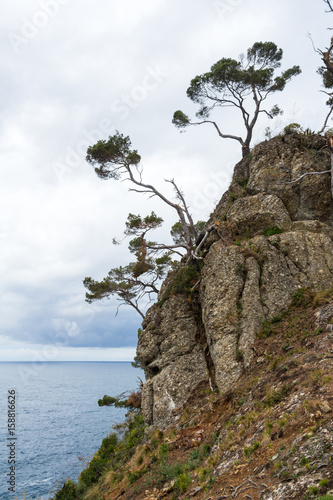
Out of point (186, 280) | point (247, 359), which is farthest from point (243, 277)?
point (186, 280)

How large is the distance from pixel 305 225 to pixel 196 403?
11369 millimetres

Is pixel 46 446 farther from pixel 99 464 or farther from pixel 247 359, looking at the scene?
pixel 247 359

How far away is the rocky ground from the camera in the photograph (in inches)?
270

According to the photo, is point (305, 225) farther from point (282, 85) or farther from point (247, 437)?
point (282, 85)

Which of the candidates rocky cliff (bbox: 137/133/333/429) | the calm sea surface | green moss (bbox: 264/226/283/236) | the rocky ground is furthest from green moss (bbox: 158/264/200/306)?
the calm sea surface

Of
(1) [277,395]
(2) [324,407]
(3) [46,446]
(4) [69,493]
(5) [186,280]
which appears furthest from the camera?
(3) [46,446]

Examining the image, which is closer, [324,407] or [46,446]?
[324,407]

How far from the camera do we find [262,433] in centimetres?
894

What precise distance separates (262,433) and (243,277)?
839cm

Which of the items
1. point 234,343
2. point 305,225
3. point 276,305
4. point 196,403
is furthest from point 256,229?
point 196,403

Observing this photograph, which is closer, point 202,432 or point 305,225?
point 202,432

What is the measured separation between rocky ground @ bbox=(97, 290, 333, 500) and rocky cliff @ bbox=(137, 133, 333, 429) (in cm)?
81

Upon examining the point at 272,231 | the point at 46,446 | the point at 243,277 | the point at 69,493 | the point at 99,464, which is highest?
the point at 272,231

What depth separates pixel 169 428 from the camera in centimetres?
1523
